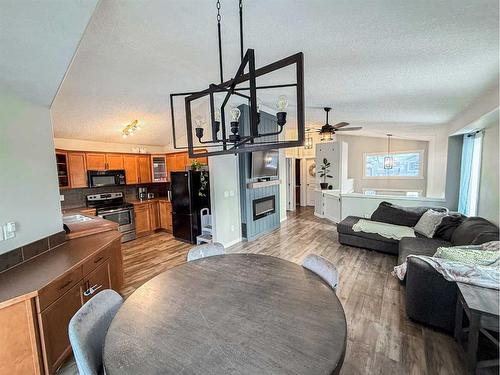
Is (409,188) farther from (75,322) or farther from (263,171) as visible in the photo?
(75,322)

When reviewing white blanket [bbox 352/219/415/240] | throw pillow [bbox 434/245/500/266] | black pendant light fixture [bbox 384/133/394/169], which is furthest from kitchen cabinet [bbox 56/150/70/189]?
black pendant light fixture [bbox 384/133/394/169]

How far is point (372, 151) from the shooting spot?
8406 millimetres

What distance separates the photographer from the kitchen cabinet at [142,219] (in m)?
5.22

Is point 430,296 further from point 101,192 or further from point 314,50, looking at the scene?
point 101,192

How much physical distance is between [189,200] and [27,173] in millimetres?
2765

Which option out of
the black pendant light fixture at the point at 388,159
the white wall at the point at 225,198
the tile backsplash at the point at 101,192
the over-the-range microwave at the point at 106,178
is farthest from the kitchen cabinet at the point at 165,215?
the black pendant light fixture at the point at 388,159

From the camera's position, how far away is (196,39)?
218 centimetres

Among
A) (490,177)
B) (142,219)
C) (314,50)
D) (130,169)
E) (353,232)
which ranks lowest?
(353,232)

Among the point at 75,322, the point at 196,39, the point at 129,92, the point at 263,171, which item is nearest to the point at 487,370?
the point at 75,322

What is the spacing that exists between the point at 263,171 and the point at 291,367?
4.37m

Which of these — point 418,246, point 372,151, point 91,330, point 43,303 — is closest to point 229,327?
point 91,330

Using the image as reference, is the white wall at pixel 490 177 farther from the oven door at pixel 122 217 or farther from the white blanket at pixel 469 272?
the oven door at pixel 122 217

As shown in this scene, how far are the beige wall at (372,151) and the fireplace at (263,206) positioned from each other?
4.51 metres

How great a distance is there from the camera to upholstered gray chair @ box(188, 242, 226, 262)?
2140mm
